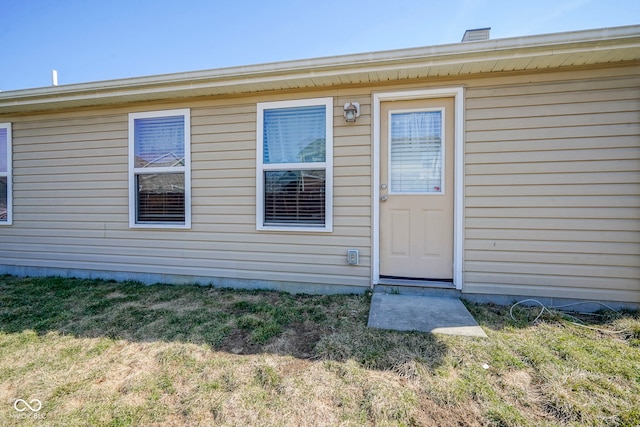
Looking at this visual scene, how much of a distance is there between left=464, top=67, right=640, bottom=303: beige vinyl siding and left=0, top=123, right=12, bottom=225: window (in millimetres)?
6270

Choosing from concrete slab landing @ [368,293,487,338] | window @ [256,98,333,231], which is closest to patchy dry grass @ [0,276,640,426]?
concrete slab landing @ [368,293,487,338]

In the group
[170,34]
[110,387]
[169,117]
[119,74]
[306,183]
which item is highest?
[170,34]

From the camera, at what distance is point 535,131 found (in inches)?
112

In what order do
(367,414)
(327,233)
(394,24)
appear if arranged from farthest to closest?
(394,24) < (327,233) < (367,414)

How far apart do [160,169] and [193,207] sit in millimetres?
695

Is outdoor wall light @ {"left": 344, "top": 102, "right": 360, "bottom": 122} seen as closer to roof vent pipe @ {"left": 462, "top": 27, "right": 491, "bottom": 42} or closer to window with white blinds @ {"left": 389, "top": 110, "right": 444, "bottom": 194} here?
window with white blinds @ {"left": 389, "top": 110, "right": 444, "bottom": 194}

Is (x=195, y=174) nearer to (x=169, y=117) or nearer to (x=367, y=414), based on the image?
(x=169, y=117)

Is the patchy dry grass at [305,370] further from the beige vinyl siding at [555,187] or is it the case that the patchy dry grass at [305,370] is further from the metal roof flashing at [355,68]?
the metal roof flashing at [355,68]

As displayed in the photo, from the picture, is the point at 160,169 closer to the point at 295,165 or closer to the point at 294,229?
the point at 295,165

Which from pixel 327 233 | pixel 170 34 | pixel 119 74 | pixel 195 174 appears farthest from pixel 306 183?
pixel 170 34

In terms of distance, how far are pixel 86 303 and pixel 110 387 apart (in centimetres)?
185

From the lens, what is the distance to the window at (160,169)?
12.1 ft

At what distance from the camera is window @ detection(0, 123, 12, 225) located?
423cm

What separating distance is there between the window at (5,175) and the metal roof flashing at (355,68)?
62cm
